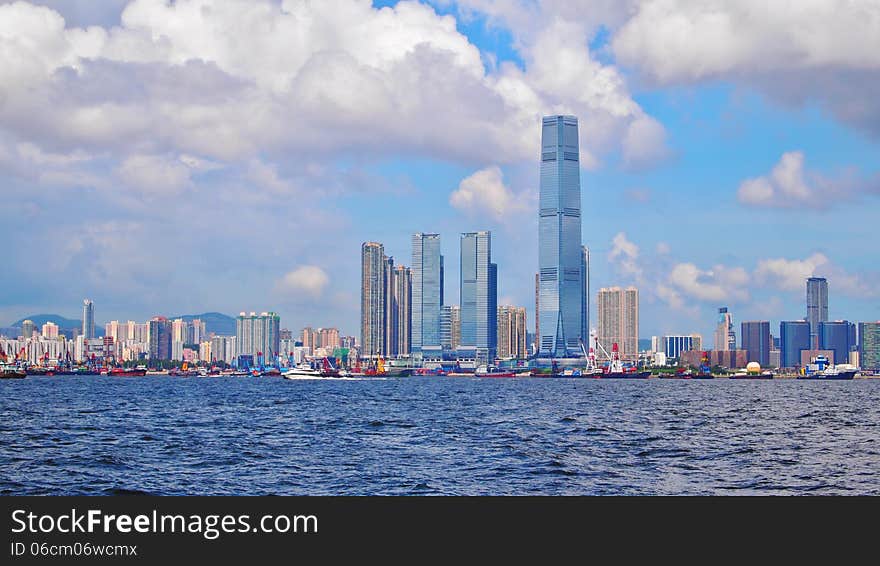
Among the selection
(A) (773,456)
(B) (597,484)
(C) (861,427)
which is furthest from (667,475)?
(C) (861,427)
